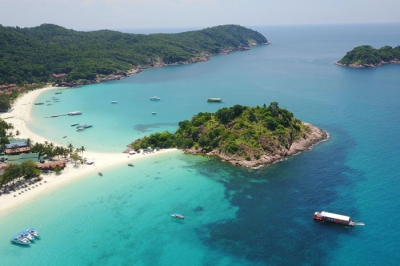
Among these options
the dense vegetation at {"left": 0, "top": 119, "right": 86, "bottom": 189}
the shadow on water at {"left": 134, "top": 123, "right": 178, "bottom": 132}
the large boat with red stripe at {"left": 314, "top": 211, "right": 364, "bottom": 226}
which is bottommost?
the large boat with red stripe at {"left": 314, "top": 211, "right": 364, "bottom": 226}

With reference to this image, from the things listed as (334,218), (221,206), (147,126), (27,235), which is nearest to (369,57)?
(147,126)

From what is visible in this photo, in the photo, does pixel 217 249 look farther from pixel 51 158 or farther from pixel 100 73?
pixel 100 73

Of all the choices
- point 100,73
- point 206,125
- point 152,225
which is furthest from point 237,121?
point 100,73

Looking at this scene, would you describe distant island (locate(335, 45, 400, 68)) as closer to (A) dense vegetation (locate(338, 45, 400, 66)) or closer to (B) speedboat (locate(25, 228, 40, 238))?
(A) dense vegetation (locate(338, 45, 400, 66))

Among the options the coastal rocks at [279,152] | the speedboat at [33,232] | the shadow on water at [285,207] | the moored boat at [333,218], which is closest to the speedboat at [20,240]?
the speedboat at [33,232]

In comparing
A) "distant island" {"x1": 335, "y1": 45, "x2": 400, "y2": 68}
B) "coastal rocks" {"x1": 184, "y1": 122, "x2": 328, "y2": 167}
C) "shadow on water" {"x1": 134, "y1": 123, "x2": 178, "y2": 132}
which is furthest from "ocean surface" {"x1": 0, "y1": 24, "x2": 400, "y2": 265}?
"distant island" {"x1": 335, "y1": 45, "x2": 400, "y2": 68}

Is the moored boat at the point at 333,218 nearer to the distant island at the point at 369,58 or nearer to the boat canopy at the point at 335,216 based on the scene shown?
the boat canopy at the point at 335,216
